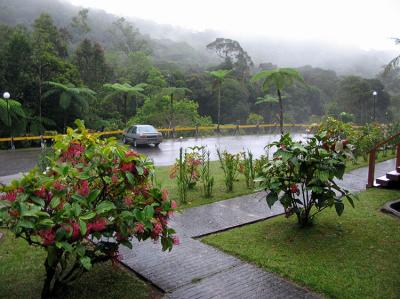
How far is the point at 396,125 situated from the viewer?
15.5 m

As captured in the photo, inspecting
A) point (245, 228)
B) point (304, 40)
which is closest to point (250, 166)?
point (245, 228)

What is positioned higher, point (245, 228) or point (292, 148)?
point (292, 148)

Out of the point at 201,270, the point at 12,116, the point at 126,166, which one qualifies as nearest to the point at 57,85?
the point at 12,116

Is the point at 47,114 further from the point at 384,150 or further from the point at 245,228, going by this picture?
the point at 245,228

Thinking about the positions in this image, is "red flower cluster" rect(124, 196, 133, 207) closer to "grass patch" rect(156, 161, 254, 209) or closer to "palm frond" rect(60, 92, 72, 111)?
"grass patch" rect(156, 161, 254, 209)

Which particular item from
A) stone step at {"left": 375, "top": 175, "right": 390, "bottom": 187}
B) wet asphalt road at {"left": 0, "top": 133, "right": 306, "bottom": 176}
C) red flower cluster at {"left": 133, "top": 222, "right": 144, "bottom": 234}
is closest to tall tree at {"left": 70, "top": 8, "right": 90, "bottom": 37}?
wet asphalt road at {"left": 0, "top": 133, "right": 306, "bottom": 176}

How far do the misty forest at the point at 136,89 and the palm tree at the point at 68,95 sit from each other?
0.05 meters

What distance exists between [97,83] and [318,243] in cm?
2823

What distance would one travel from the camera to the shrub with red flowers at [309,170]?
527cm

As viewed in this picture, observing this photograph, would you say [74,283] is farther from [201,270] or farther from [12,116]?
[12,116]

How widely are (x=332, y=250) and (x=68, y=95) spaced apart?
65.3 ft

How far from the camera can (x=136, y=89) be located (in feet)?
88.0

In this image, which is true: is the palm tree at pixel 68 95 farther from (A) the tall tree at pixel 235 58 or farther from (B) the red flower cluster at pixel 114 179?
(A) the tall tree at pixel 235 58

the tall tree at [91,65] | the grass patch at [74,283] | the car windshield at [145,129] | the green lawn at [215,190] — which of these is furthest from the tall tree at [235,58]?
the grass patch at [74,283]
